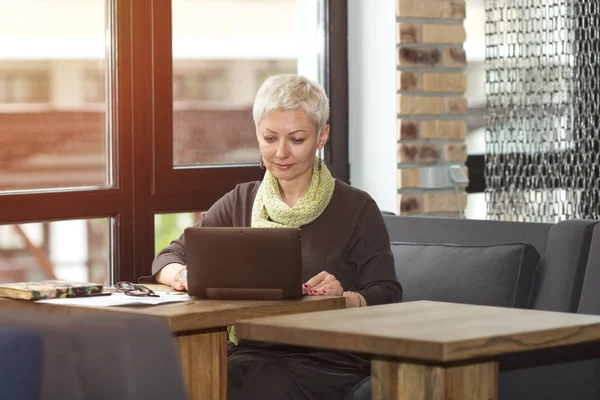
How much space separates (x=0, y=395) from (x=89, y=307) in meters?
1.20

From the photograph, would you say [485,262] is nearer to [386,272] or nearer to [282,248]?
[386,272]

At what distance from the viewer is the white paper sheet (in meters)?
2.67

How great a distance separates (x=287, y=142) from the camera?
3.15 m

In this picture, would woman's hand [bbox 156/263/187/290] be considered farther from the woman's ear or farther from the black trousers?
the woman's ear

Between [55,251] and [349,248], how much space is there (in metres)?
1.00

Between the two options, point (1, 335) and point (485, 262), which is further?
point (485, 262)

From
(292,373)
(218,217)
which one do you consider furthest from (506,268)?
(218,217)

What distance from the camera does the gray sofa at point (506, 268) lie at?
313 centimetres

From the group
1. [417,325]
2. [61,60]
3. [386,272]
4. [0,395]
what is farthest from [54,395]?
[61,60]

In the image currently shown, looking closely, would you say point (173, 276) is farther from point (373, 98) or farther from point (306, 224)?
point (373, 98)

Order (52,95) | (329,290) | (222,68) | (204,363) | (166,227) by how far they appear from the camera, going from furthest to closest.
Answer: (222,68), (166,227), (52,95), (329,290), (204,363)

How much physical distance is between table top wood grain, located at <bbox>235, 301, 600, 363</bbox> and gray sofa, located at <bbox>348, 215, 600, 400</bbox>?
0.57m

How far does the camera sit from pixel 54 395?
138 cm

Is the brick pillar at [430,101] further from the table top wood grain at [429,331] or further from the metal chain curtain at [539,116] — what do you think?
the table top wood grain at [429,331]
